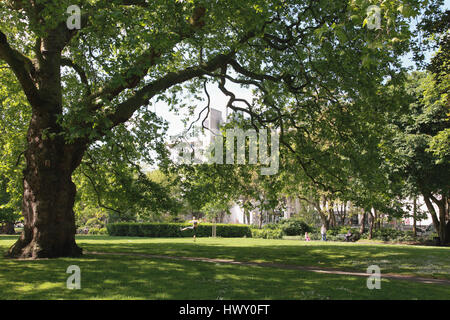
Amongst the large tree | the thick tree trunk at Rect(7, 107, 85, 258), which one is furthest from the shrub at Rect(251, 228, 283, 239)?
the thick tree trunk at Rect(7, 107, 85, 258)

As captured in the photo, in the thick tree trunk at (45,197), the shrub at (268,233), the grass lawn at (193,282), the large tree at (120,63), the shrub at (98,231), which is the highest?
the large tree at (120,63)

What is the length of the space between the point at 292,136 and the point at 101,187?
944cm

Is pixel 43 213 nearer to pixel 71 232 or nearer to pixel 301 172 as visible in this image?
pixel 71 232


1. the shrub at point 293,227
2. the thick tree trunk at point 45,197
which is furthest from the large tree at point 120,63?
the shrub at point 293,227

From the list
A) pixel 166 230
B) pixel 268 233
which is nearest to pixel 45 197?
pixel 166 230

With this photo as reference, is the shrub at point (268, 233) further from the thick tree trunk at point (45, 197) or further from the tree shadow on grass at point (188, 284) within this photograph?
the thick tree trunk at point (45, 197)

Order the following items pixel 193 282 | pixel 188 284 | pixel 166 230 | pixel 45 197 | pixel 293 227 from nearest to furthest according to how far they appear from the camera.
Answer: pixel 188 284, pixel 193 282, pixel 45 197, pixel 166 230, pixel 293 227

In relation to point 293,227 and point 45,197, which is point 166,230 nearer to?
point 293,227

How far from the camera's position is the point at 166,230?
38562mm

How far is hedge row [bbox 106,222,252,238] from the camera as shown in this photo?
3841 centimetres

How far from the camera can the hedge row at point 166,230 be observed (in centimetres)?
3841

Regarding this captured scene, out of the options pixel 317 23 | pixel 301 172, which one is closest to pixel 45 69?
pixel 317 23

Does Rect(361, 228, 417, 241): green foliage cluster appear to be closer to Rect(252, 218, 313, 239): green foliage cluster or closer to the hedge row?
Rect(252, 218, 313, 239): green foliage cluster

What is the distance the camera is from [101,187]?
1770 cm
